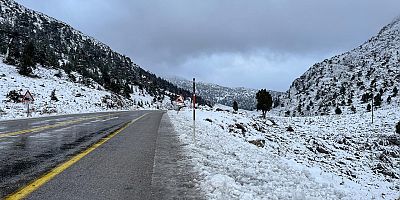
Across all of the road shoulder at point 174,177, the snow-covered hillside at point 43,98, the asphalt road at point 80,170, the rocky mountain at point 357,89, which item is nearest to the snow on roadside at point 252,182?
the road shoulder at point 174,177

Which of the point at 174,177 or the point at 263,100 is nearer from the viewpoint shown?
the point at 174,177

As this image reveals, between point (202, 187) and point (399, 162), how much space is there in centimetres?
2338

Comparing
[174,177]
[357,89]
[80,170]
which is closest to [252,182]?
[174,177]

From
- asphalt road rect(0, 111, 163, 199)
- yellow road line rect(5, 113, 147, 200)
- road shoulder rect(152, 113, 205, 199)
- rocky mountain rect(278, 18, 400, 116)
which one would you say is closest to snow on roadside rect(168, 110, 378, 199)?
road shoulder rect(152, 113, 205, 199)

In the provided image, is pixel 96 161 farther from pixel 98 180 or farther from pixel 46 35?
pixel 46 35

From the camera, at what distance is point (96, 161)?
24.3 feet

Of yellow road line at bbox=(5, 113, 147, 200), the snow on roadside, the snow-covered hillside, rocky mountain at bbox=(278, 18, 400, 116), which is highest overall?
rocky mountain at bbox=(278, 18, 400, 116)

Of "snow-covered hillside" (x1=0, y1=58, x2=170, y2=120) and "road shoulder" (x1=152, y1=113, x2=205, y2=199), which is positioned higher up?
"snow-covered hillside" (x1=0, y1=58, x2=170, y2=120)

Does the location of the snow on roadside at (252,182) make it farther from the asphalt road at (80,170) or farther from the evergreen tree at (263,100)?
the evergreen tree at (263,100)

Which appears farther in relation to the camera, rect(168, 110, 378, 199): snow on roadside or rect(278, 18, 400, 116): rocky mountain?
rect(278, 18, 400, 116): rocky mountain

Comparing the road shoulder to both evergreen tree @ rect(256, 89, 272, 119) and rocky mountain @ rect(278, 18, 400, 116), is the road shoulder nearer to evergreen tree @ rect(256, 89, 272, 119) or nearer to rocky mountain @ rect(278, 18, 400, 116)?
evergreen tree @ rect(256, 89, 272, 119)

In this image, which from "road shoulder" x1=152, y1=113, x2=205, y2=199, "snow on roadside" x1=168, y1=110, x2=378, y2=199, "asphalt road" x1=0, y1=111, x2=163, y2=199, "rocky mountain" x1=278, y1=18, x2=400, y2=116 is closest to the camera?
"asphalt road" x1=0, y1=111, x2=163, y2=199

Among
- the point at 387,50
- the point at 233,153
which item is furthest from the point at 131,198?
the point at 387,50

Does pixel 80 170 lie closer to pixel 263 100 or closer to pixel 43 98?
pixel 43 98
